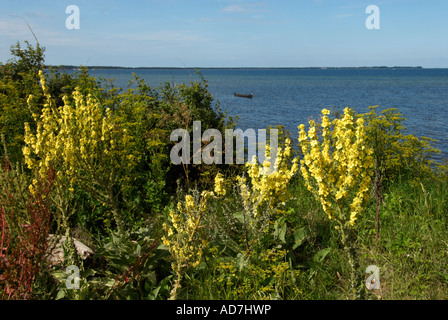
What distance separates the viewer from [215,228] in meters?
3.57

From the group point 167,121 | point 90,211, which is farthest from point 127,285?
point 167,121

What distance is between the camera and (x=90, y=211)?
4.81 meters

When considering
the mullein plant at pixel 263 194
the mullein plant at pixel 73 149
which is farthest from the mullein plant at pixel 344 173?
the mullein plant at pixel 73 149

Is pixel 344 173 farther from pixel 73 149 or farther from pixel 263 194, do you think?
pixel 73 149

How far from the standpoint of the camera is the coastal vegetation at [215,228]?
2.84 metres

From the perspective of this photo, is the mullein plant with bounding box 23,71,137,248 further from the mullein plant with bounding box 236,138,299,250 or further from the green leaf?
the green leaf

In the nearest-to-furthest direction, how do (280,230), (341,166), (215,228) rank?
(341,166) → (215,228) → (280,230)

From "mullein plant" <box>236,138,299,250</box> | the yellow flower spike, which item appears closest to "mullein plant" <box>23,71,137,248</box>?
"mullein plant" <box>236,138,299,250</box>

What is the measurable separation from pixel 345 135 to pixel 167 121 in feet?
13.1

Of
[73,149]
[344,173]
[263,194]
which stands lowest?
[263,194]

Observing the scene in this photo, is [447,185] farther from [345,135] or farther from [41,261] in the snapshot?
[41,261]

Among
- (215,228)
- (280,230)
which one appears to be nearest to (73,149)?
(215,228)

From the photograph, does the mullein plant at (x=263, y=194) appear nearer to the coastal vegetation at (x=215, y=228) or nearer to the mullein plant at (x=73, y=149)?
the coastal vegetation at (x=215, y=228)

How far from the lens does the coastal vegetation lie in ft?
9.31
